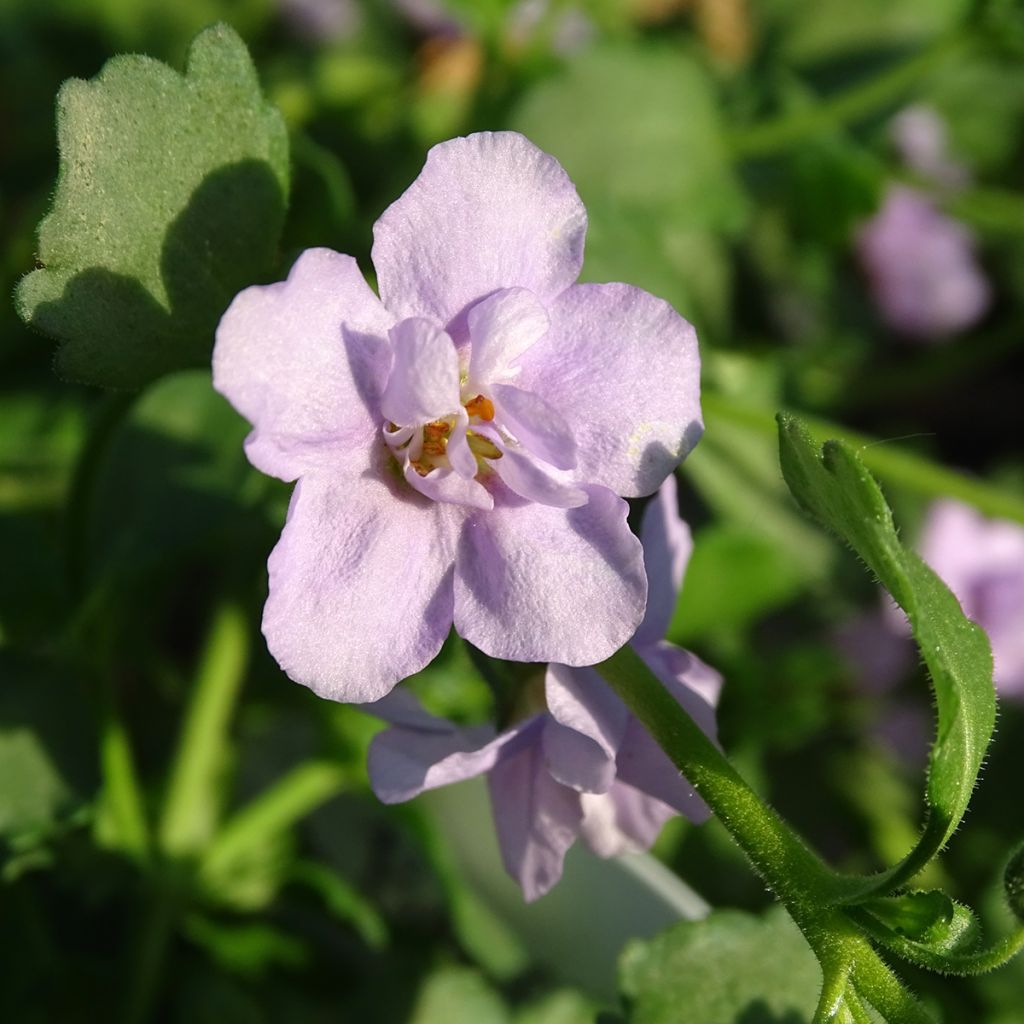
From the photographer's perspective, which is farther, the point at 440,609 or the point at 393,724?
the point at 393,724

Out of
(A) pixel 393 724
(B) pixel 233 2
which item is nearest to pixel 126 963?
(A) pixel 393 724

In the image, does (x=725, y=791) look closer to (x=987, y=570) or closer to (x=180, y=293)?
(x=180, y=293)

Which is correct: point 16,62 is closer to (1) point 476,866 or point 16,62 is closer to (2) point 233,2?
(2) point 233,2

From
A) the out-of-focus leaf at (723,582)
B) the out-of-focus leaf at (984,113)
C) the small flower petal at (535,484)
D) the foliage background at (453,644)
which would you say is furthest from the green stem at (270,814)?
the out-of-focus leaf at (984,113)

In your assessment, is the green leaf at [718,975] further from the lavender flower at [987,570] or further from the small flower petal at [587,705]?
the lavender flower at [987,570]

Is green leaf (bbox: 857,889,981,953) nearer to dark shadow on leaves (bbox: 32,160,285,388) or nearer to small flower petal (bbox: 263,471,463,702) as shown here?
small flower petal (bbox: 263,471,463,702)
